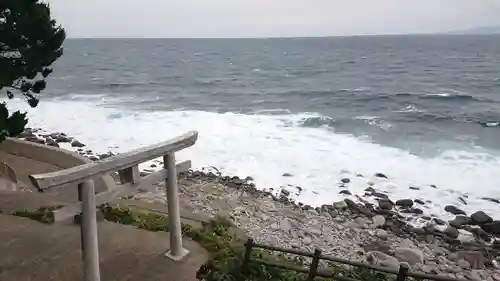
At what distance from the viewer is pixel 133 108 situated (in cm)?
2922

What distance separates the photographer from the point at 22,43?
8367 mm

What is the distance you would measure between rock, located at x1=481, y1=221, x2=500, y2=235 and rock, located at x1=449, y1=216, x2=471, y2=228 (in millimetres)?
417

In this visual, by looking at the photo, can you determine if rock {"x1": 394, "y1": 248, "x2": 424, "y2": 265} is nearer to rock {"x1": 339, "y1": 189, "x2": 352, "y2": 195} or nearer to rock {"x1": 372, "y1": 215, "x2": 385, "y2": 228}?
rock {"x1": 372, "y1": 215, "x2": 385, "y2": 228}

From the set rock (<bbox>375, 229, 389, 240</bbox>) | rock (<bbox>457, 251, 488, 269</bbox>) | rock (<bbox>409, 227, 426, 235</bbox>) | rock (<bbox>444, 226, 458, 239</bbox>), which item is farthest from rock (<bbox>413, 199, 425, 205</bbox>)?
rock (<bbox>457, 251, 488, 269</bbox>)

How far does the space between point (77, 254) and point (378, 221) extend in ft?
26.4

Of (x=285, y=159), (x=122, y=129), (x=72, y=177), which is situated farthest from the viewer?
(x=122, y=129)

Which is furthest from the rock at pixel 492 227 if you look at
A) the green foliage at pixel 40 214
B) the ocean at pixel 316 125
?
the green foliage at pixel 40 214

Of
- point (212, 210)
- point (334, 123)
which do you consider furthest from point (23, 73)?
point (334, 123)

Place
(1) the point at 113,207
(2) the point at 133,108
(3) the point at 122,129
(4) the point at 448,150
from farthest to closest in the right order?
(2) the point at 133,108, (3) the point at 122,129, (4) the point at 448,150, (1) the point at 113,207

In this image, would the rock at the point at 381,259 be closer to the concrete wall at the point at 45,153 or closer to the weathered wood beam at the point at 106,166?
the weathered wood beam at the point at 106,166

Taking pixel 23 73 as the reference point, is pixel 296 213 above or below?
below

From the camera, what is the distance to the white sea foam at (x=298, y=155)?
48.6 ft

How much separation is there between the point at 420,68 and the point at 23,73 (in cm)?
5275

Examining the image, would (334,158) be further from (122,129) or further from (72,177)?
(72,177)
